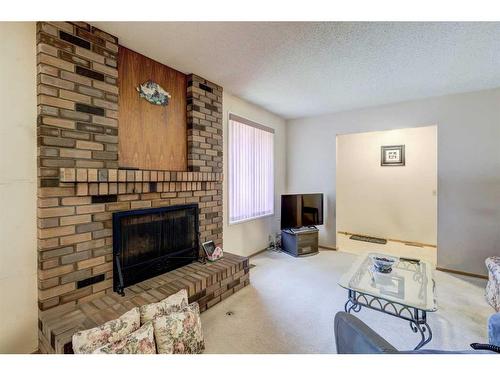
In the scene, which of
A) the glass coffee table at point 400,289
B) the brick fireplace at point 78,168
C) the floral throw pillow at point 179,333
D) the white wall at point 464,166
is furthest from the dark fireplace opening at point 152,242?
the white wall at point 464,166

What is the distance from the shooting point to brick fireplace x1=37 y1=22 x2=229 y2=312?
156cm

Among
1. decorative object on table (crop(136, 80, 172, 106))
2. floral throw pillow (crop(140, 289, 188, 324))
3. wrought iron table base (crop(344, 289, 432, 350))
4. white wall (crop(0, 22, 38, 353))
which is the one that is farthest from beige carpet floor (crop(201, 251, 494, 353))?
decorative object on table (crop(136, 80, 172, 106))

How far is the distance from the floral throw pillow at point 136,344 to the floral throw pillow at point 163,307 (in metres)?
0.09

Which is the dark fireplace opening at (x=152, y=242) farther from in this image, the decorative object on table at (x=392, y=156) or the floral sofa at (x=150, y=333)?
the decorative object on table at (x=392, y=156)

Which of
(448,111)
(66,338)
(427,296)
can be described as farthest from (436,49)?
(66,338)

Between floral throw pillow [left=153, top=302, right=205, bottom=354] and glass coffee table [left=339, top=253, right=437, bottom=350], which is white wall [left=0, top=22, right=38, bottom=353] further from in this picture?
glass coffee table [left=339, top=253, right=437, bottom=350]

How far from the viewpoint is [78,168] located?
167 centimetres

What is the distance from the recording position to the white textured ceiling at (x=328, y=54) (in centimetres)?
176

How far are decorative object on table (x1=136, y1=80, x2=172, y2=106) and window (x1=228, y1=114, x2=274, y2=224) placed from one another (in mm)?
1019

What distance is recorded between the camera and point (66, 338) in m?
1.34

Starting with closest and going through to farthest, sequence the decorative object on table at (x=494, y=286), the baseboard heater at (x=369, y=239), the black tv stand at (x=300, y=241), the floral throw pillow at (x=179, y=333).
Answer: the floral throw pillow at (x=179, y=333), the decorative object on table at (x=494, y=286), the black tv stand at (x=300, y=241), the baseboard heater at (x=369, y=239)

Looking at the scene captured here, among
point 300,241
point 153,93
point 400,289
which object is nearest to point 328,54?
point 153,93

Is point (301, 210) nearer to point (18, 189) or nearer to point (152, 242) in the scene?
point (152, 242)

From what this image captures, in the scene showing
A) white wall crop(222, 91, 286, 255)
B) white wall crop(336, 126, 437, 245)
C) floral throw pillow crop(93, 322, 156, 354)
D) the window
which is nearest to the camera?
floral throw pillow crop(93, 322, 156, 354)
